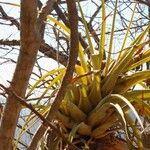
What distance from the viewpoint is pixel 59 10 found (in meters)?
2.38

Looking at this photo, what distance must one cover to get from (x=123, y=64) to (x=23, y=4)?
566 mm

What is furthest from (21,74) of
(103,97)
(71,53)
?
(103,97)

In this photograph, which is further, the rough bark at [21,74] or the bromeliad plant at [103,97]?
the bromeliad plant at [103,97]

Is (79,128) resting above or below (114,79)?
below

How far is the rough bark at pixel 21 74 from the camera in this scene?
0.72 m

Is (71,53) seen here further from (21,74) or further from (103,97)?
(103,97)

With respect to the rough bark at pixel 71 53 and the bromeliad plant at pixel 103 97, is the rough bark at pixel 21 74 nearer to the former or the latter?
the rough bark at pixel 71 53

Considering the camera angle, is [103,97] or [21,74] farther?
[103,97]

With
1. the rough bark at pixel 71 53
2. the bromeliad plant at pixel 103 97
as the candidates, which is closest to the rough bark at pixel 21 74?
the rough bark at pixel 71 53

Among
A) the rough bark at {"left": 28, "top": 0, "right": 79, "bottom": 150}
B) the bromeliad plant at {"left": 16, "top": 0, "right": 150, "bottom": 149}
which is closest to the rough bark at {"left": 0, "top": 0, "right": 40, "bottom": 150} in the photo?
the rough bark at {"left": 28, "top": 0, "right": 79, "bottom": 150}

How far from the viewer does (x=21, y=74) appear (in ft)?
2.42

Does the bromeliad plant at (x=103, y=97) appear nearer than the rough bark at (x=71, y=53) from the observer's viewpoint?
No

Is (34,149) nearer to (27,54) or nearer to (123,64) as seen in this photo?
(27,54)

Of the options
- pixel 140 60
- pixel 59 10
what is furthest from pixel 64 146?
pixel 59 10
